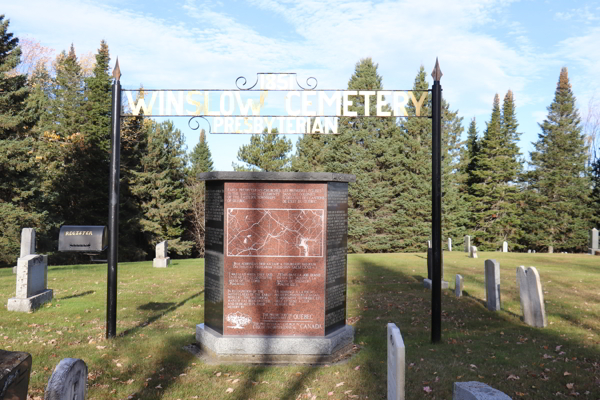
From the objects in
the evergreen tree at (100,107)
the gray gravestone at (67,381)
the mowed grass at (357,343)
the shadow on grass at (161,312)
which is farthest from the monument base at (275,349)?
the evergreen tree at (100,107)

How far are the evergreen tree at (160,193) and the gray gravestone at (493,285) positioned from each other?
98.4 feet

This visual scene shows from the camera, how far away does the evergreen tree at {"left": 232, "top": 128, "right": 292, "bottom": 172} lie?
3331cm

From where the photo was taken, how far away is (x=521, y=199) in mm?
42312

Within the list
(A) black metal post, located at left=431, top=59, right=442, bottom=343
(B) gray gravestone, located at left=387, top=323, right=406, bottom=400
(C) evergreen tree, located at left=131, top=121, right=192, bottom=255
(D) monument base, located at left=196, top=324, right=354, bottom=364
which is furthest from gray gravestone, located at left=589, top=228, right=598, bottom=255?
(C) evergreen tree, located at left=131, top=121, right=192, bottom=255

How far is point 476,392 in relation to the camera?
2.63 m

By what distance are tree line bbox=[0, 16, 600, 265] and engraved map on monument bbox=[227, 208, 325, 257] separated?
87.7 feet

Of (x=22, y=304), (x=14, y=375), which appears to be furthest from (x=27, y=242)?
(x=14, y=375)

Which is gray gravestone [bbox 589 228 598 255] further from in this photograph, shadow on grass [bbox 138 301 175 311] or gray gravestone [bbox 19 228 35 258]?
gray gravestone [bbox 19 228 35 258]

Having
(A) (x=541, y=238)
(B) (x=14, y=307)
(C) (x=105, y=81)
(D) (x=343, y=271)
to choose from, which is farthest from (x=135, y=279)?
(A) (x=541, y=238)

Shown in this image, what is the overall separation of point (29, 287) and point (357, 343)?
7.72 metres

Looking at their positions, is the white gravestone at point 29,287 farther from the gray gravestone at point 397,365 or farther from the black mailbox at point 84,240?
the gray gravestone at point 397,365

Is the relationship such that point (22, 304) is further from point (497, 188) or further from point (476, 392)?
point (497, 188)

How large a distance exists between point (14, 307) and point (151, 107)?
600 cm

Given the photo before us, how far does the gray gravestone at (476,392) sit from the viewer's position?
253 cm
